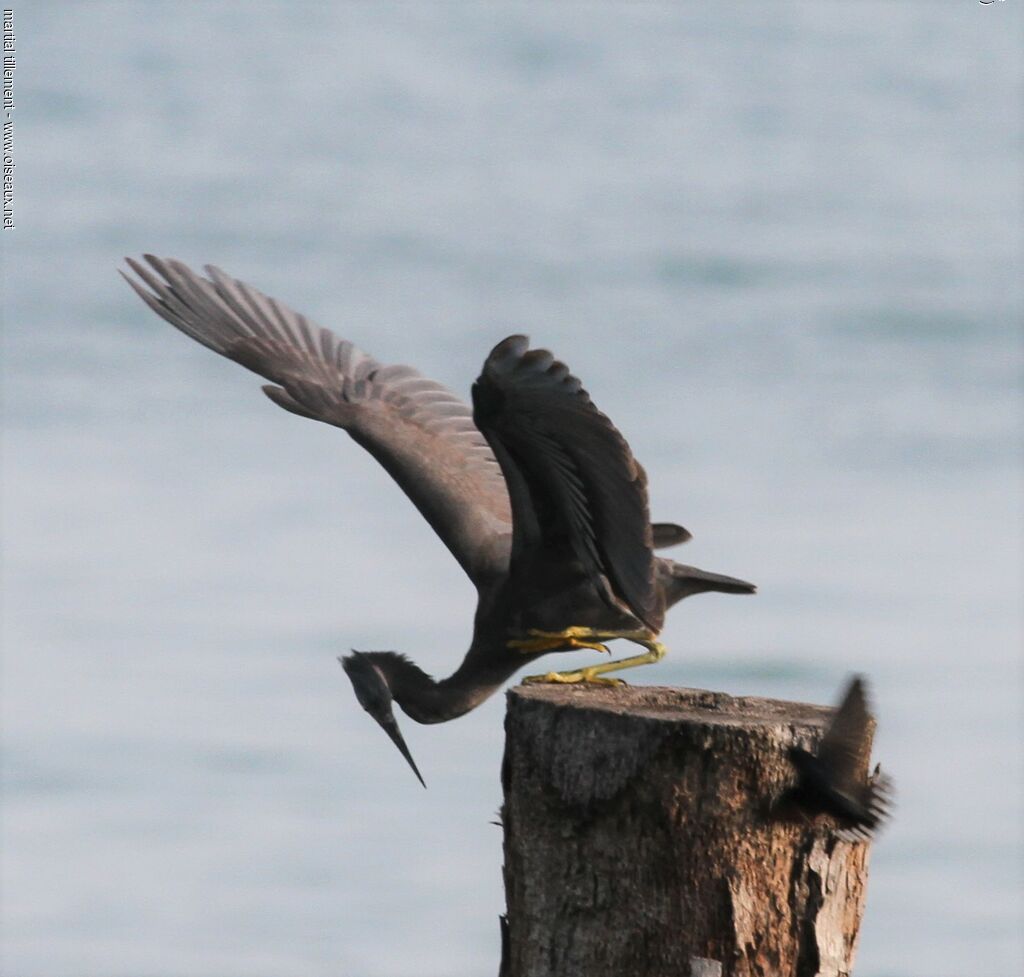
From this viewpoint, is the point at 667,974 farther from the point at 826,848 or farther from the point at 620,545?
the point at 620,545

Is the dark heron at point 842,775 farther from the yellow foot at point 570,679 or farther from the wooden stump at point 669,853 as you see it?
the yellow foot at point 570,679

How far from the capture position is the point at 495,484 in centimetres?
887

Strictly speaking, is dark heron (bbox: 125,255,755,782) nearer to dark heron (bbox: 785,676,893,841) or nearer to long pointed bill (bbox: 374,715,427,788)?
long pointed bill (bbox: 374,715,427,788)

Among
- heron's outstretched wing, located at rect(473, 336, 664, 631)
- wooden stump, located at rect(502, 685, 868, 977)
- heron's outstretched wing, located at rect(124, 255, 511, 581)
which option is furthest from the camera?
heron's outstretched wing, located at rect(124, 255, 511, 581)

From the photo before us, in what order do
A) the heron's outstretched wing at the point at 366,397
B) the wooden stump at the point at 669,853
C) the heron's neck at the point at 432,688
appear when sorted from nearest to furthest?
1. the wooden stump at the point at 669,853
2. the heron's neck at the point at 432,688
3. the heron's outstretched wing at the point at 366,397

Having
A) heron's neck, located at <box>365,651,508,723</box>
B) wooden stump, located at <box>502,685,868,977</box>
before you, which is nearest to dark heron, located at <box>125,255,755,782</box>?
heron's neck, located at <box>365,651,508,723</box>

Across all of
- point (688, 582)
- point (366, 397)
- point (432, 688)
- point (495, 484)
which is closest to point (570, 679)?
point (688, 582)

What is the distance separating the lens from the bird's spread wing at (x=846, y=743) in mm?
5012

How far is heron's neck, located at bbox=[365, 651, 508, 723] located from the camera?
7.64 metres

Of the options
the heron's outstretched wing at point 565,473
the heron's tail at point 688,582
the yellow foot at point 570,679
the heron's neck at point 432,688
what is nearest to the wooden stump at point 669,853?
the yellow foot at point 570,679

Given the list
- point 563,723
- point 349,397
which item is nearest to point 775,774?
point 563,723

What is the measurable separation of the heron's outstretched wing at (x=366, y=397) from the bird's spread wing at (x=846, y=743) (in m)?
2.93

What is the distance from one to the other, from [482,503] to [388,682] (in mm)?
1043

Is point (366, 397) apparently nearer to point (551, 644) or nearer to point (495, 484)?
point (495, 484)
